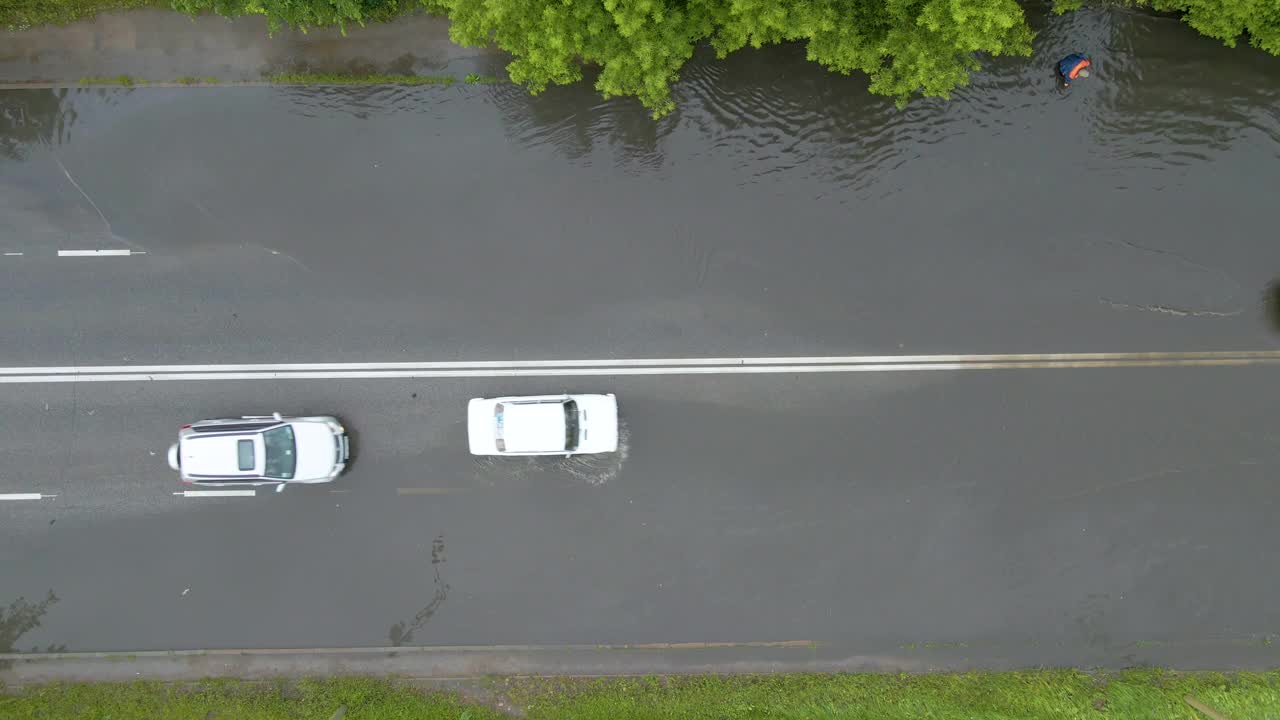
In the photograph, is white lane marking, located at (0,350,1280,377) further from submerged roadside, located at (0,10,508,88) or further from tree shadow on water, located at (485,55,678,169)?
submerged roadside, located at (0,10,508,88)

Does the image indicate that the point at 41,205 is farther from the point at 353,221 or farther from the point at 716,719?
the point at 716,719

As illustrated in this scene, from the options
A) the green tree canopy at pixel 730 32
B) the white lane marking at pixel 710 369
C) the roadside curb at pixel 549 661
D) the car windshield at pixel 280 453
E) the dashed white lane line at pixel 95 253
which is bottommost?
the roadside curb at pixel 549 661

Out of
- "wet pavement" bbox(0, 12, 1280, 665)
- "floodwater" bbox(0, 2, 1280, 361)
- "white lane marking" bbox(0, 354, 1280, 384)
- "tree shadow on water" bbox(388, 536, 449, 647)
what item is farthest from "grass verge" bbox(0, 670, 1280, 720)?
"floodwater" bbox(0, 2, 1280, 361)

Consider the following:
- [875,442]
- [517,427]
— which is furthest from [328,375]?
[875,442]

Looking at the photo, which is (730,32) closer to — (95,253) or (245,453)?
(245,453)

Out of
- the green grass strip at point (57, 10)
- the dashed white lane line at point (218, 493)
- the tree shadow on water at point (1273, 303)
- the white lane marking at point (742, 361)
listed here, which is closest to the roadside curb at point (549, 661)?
the dashed white lane line at point (218, 493)

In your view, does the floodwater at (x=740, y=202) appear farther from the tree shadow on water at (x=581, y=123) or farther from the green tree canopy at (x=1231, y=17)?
the green tree canopy at (x=1231, y=17)

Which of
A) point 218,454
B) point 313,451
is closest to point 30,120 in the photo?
point 218,454
